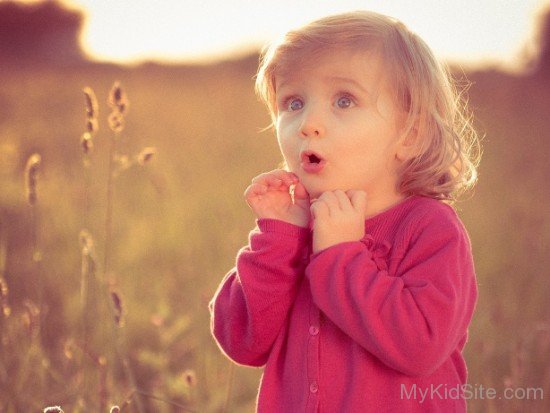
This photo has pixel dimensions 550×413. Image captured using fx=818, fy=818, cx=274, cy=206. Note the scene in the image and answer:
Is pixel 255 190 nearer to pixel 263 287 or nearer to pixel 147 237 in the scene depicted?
pixel 263 287

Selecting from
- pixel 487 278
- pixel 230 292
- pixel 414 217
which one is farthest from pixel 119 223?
pixel 414 217

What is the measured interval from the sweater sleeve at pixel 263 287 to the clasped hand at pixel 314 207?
0.04 meters

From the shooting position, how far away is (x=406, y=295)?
1.56 metres

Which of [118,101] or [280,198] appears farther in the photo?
[118,101]

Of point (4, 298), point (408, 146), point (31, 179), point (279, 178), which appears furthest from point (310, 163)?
point (4, 298)

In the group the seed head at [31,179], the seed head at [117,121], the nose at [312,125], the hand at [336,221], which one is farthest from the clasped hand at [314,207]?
the seed head at [31,179]

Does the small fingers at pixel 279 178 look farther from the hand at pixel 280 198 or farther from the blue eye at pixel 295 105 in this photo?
the blue eye at pixel 295 105

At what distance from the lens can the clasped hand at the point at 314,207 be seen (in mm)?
1643

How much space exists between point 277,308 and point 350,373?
21 centimetres

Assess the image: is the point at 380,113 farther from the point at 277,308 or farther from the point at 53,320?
the point at 53,320

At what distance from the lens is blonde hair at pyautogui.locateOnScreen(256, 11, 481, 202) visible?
1.72 meters

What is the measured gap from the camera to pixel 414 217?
66.5 inches

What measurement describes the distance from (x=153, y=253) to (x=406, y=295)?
2.63 m

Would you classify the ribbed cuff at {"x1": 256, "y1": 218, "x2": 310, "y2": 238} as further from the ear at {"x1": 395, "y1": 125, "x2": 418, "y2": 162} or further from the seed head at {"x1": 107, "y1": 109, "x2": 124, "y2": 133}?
the seed head at {"x1": 107, "y1": 109, "x2": 124, "y2": 133}
